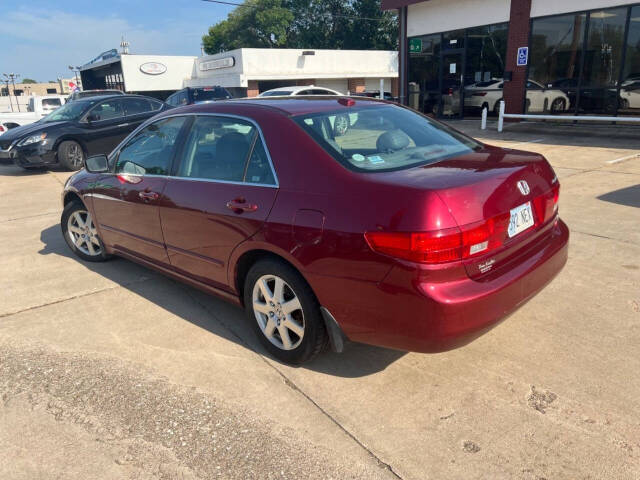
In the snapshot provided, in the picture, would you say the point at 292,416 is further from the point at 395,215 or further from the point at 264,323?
the point at 395,215

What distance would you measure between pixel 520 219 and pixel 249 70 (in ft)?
112

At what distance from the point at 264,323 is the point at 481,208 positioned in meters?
1.57

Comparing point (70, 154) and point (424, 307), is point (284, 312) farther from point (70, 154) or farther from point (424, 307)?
point (70, 154)

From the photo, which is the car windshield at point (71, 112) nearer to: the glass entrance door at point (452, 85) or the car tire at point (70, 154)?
the car tire at point (70, 154)

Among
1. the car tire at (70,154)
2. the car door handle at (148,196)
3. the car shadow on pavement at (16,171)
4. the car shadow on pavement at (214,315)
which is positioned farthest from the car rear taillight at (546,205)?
the car shadow on pavement at (16,171)

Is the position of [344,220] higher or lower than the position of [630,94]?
lower

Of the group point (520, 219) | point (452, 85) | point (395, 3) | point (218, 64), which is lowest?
point (520, 219)

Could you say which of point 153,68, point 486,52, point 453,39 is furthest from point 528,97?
point 153,68

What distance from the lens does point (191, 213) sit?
3467 mm

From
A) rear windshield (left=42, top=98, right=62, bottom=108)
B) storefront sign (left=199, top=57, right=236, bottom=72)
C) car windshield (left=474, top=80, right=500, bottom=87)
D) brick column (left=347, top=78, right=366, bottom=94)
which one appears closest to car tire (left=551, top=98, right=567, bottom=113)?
car windshield (left=474, top=80, right=500, bottom=87)

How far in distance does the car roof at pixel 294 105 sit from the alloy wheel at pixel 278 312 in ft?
3.63

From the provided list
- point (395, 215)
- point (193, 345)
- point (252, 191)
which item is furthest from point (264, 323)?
point (395, 215)

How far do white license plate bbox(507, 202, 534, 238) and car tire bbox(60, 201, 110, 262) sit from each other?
3.83 meters

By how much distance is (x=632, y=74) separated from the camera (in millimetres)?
13211
